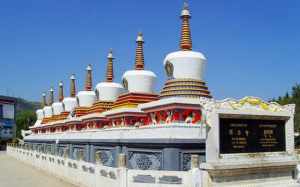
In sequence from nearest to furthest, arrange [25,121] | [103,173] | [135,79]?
[103,173]
[135,79]
[25,121]

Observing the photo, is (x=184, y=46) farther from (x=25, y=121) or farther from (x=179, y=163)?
(x=25, y=121)

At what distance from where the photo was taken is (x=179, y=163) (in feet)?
49.5

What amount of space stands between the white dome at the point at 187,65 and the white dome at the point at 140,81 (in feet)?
12.6

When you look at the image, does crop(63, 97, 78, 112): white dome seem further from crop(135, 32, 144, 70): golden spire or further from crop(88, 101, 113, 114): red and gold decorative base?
crop(135, 32, 144, 70): golden spire

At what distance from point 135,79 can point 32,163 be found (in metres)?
14.3

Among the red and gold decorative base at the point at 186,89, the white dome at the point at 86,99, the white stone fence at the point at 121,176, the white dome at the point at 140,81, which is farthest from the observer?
the white dome at the point at 86,99

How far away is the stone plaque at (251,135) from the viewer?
1197 cm

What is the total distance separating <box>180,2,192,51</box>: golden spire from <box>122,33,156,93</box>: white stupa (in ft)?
13.5

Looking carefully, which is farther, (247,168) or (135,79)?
(135,79)

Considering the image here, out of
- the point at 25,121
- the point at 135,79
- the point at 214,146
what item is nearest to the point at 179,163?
the point at 214,146

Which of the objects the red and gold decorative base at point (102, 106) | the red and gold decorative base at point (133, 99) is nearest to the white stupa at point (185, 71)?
the red and gold decorative base at point (133, 99)

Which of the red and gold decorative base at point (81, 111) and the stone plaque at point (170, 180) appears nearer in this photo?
the stone plaque at point (170, 180)

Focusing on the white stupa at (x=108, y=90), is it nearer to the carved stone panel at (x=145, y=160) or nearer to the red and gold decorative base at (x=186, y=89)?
the red and gold decorative base at (x=186, y=89)

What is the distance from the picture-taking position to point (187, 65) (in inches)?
807
